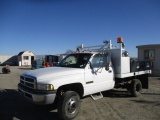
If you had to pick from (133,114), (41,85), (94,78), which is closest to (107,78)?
(94,78)

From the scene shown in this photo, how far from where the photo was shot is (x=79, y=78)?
6.34m

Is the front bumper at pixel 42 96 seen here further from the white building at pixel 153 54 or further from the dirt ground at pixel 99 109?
the white building at pixel 153 54

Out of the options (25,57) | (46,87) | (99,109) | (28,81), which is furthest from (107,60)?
(25,57)

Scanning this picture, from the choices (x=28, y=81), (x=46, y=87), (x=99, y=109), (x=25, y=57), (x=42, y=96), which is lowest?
(x=99, y=109)

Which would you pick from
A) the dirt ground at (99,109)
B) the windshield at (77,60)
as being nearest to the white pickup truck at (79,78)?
the windshield at (77,60)

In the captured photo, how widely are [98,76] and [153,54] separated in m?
12.2

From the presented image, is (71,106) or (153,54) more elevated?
(153,54)

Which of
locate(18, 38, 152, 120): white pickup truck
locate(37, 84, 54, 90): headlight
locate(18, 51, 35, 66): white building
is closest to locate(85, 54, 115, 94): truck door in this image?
locate(18, 38, 152, 120): white pickup truck

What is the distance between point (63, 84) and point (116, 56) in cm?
308

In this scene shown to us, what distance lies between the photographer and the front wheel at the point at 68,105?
566 cm

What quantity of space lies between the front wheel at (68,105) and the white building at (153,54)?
1317 centimetres

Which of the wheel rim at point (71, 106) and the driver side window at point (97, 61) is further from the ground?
the driver side window at point (97, 61)

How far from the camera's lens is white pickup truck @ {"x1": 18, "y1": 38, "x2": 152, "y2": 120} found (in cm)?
564

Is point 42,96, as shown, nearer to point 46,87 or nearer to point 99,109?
point 46,87
